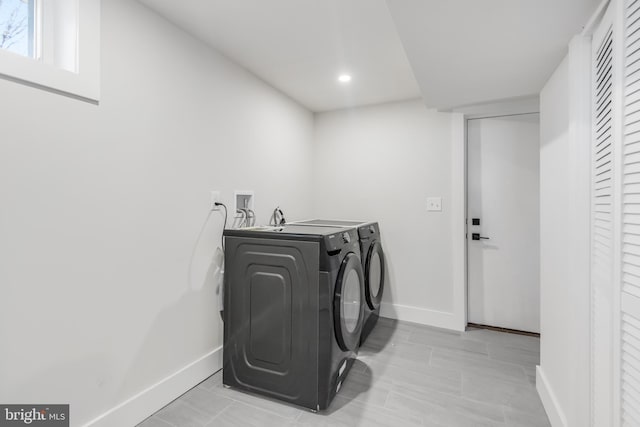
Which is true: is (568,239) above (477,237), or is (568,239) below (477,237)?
above

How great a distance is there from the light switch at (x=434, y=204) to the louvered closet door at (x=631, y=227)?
6.24 feet

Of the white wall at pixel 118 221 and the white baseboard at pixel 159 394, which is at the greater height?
the white wall at pixel 118 221

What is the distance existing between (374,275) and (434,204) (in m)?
0.92

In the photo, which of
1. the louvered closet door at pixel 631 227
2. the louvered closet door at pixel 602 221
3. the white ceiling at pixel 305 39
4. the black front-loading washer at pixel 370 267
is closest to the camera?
the louvered closet door at pixel 631 227

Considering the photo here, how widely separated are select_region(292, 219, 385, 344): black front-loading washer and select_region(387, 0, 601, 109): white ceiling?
1244 mm

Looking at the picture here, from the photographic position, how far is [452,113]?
274cm

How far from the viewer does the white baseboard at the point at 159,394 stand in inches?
57.1

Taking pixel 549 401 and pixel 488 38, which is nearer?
pixel 488 38

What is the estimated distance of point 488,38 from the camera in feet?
4.52

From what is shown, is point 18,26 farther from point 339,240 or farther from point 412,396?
point 412,396

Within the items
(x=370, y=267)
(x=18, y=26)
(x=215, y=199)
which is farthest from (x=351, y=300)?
(x=18, y=26)

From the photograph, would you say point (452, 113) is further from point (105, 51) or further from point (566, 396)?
point (105, 51)

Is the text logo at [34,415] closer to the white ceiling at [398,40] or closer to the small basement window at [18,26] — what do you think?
the small basement window at [18,26]

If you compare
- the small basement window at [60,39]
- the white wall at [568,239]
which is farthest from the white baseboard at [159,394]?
the white wall at [568,239]
